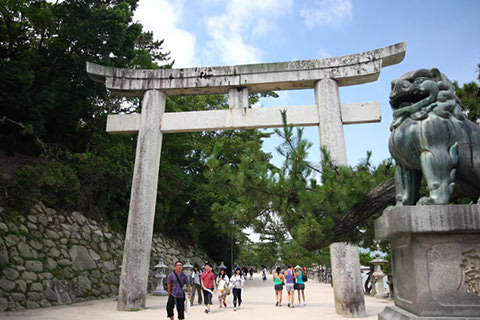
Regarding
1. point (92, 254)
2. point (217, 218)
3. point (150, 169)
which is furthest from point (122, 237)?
point (217, 218)

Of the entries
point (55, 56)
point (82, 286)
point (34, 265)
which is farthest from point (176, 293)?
point (55, 56)

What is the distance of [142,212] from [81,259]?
13.6 ft

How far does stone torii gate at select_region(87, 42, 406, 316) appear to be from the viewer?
305 inches

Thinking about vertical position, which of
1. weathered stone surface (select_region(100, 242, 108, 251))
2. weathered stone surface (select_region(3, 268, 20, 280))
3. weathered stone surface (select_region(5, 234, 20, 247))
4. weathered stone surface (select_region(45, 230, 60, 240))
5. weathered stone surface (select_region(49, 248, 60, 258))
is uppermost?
weathered stone surface (select_region(45, 230, 60, 240))

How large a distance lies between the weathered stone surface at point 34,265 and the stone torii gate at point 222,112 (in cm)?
299

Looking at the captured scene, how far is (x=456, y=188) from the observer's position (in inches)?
113

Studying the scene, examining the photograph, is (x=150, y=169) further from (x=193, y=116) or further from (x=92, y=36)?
(x=92, y=36)

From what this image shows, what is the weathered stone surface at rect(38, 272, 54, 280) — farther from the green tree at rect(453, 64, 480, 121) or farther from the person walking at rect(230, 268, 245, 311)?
the green tree at rect(453, 64, 480, 121)

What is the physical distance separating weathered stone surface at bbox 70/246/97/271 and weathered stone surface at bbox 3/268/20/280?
1.88m

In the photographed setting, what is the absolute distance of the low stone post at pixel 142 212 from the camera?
7.66 metres

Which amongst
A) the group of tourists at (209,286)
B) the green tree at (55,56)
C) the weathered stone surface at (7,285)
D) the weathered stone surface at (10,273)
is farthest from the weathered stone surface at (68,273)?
the green tree at (55,56)

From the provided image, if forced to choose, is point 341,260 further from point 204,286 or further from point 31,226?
point 31,226

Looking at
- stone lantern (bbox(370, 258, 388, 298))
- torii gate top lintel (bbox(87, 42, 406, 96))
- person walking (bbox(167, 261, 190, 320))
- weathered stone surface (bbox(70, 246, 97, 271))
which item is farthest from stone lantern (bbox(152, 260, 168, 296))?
stone lantern (bbox(370, 258, 388, 298))

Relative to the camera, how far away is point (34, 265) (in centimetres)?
898
